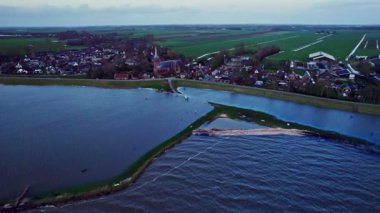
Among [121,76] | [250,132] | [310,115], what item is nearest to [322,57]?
[310,115]

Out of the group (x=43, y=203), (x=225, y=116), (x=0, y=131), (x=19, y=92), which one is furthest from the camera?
(x=19, y=92)

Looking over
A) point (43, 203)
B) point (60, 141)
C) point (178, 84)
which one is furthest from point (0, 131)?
point (178, 84)

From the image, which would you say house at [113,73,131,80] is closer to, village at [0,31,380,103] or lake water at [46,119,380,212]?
village at [0,31,380,103]

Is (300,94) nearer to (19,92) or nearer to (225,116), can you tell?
(225,116)

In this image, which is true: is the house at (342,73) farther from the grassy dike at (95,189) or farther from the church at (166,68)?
the grassy dike at (95,189)

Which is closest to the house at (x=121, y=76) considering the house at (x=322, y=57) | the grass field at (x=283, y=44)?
the grass field at (x=283, y=44)

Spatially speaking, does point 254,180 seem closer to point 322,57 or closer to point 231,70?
point 231,70
